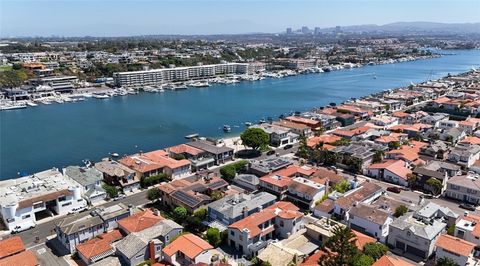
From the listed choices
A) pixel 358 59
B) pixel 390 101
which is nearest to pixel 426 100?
pixel 390 101

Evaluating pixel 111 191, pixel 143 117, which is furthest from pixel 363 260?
pixel 143 117

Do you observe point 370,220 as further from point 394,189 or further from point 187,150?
point 187,150

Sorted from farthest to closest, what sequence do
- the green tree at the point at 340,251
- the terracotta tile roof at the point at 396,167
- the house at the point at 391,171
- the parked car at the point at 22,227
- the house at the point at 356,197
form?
the terracotta tile roof at the point at 396,167 → the house at the point at 391,171 → the house at the point at 356,197 → the parked car at the point at 22,227 → the green tree at the point at 340,251

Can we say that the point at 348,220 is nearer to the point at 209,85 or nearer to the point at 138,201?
the point at 138,201

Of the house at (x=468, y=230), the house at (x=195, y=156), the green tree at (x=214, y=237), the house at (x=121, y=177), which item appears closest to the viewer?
the house at (x=468, y=230)

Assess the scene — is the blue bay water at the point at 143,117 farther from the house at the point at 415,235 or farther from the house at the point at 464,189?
the house at the point at 415,235

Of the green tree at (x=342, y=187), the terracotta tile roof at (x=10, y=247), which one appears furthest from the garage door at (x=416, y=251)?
the terracotta tile roof at (x=10, y=247)

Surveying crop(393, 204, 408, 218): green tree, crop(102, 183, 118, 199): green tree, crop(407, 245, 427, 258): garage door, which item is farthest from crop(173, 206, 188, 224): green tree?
crop(393, 204, 408, 218): green tree

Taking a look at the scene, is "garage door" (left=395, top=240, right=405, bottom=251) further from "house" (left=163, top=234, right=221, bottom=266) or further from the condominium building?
the condominium building
